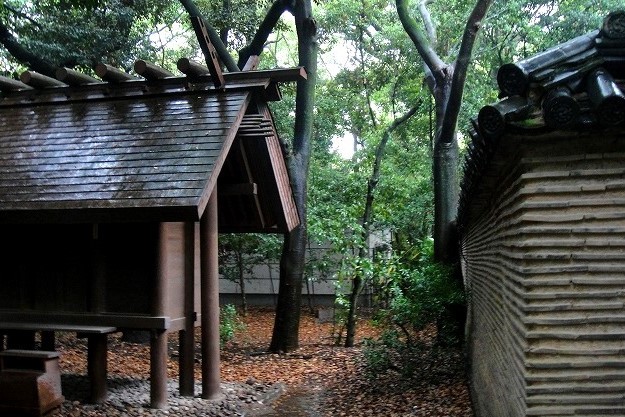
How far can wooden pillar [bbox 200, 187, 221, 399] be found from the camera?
30.4 ft

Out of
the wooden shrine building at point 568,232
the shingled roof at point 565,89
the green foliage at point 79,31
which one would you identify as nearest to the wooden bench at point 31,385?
the wooden shrine building at point 568,232

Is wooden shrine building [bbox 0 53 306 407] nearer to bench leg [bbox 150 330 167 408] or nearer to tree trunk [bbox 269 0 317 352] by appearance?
bench leg [bbox 150 330 167 408]

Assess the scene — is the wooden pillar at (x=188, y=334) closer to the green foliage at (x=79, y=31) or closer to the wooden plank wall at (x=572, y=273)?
the wooden plank wall at (x=572, y=273)

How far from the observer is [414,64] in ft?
64.6

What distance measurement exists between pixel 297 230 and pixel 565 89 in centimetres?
1177

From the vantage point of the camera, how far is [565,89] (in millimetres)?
3904

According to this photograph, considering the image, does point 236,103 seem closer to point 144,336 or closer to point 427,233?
point 144,336

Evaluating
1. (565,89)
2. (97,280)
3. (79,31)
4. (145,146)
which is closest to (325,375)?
(97,280)

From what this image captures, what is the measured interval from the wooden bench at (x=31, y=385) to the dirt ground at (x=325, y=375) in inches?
137

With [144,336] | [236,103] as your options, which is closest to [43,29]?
[144,336]

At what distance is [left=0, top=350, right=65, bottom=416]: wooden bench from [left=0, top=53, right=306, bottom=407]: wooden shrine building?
2.24 ft

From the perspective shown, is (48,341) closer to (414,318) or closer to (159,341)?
(159,341)

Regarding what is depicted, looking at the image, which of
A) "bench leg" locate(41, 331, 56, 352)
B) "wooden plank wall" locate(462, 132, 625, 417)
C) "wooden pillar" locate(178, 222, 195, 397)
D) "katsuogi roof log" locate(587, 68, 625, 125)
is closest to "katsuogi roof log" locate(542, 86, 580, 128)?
"katsuogi roof log" locate(587, 68, 625, 125)

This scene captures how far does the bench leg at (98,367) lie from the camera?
8.59 meters
